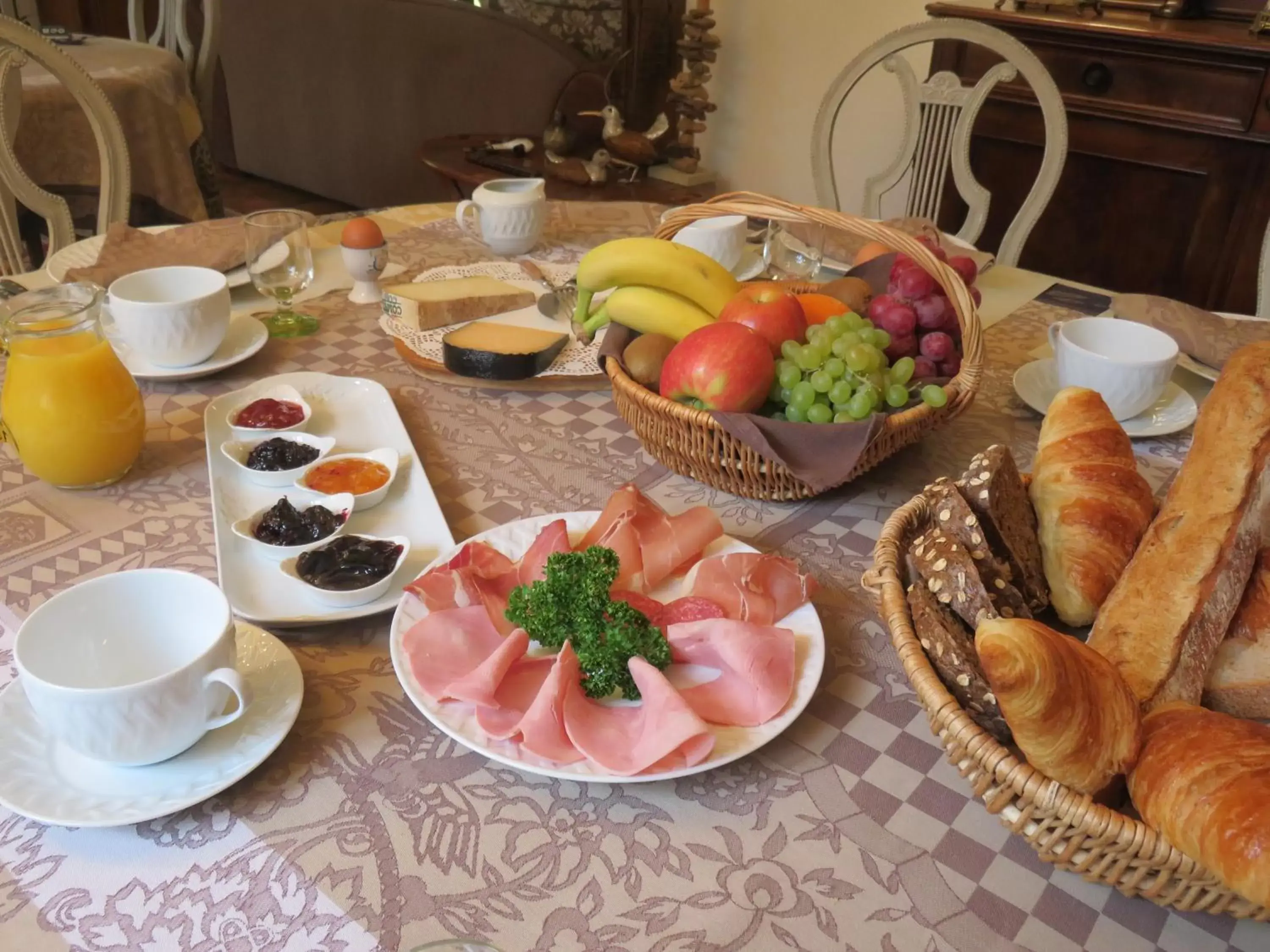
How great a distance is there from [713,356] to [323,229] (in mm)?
960

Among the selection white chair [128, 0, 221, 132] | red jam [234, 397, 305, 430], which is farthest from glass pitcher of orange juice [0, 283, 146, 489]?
white chair [128, 0, 221, 132]

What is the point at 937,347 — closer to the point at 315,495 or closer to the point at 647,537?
the point at 647,537

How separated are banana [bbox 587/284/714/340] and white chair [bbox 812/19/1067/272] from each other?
884 mm

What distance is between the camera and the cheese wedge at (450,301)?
123 centimetres

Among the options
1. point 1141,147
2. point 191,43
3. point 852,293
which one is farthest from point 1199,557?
point 191,43

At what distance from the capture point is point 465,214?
1.50 metres

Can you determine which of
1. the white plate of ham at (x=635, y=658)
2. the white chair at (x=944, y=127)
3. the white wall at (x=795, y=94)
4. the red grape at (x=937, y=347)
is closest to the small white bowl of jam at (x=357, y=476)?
the white plate of ham at (x=635, y=658)

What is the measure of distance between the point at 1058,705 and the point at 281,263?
110 centimetres

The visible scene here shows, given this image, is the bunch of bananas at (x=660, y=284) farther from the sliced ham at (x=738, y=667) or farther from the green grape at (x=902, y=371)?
the sliced ham at (x=738, y=667)

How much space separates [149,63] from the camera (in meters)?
2.78

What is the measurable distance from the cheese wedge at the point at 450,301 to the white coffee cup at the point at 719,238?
0.26m

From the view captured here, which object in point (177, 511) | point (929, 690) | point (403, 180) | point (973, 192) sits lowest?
point (403, 180)

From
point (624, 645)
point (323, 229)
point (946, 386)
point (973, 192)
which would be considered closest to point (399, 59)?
point (323, 229)

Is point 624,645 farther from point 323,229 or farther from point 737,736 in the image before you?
point 323,229
